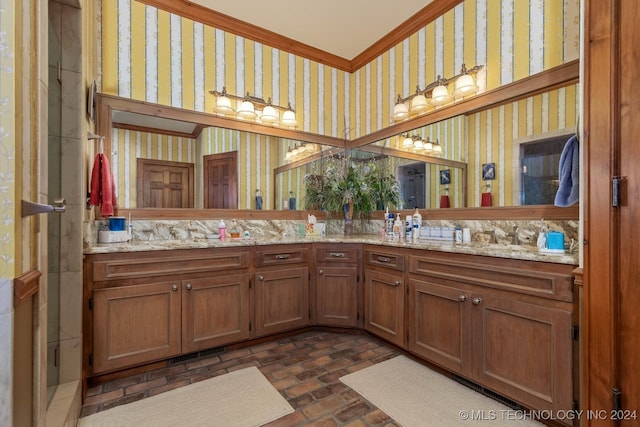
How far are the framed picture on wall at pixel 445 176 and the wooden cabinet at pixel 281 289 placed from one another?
1.39 meters

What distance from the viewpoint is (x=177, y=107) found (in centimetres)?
276

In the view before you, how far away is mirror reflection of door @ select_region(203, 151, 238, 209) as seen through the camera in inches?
113

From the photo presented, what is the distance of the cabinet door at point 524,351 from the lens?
1.47 m

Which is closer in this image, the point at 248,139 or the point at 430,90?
the point at 430,90

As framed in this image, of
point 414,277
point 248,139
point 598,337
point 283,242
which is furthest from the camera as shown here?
point 248,139

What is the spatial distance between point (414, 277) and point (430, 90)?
179 centimetres

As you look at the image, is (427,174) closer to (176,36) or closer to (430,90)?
(430,90)

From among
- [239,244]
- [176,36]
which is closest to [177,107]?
[176,36]

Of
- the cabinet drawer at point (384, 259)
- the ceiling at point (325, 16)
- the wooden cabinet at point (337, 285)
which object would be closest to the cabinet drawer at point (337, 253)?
the wooden cabinet at point (337, 285)

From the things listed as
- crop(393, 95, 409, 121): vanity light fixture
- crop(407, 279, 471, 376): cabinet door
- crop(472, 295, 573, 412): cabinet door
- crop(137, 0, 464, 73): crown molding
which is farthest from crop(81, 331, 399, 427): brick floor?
crop(137, 0, 464, 73): crown molding

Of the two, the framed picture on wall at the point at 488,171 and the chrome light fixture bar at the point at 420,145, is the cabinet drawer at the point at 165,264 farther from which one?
the framed picture on wall at the point at 488,171

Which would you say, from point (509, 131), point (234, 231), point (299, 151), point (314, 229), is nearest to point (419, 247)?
point (509, 131)

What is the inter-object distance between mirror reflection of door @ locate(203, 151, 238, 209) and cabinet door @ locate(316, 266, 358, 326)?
1148 millimetres

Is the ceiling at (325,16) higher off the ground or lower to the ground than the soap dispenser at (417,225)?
higher
